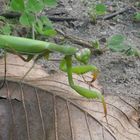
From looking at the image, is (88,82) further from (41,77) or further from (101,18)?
(101,18)

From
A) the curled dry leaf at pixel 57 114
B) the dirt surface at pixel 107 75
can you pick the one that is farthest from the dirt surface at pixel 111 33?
the curled dry leaf at pixel 57 114

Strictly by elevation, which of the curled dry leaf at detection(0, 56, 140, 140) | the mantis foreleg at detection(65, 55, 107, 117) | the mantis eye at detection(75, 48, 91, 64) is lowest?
the curled dry leaf at detection(0, 56, 140, 140)

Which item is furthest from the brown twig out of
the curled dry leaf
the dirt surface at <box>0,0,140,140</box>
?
the curled dry leaf

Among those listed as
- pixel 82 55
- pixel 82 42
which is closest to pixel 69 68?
pixel 82 55

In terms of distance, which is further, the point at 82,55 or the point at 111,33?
the point at 111,33

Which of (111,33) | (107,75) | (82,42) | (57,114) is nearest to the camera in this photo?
(57,114)

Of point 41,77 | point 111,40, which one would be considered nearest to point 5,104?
point 41,77

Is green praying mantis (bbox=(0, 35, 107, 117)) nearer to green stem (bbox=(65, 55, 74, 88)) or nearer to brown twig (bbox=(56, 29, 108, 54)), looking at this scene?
green stem (bbox=(65, 55, 74, 88))

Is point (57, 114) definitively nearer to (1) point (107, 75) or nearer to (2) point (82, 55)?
(2) point (82, 55)

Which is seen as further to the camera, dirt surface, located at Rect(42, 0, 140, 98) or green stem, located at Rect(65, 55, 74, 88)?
dirt surface, located at Rect(42, 0, 140, 98)

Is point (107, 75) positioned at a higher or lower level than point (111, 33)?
lower
